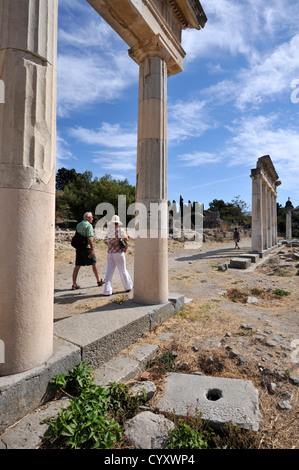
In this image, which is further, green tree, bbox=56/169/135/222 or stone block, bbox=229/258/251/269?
green tree, bbox=56/169/135/222

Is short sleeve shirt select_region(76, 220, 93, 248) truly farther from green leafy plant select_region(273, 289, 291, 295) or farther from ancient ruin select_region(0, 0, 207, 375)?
green leafy plant select_region(273, 289, 291, 295)

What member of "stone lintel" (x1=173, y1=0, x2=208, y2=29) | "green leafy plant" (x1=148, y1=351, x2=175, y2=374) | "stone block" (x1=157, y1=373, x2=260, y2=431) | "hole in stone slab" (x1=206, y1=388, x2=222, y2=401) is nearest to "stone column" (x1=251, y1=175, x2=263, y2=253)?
"stone lintel" (x1=173, y1=0, x2=208, y2=29)

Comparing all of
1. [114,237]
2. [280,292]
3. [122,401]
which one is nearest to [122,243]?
[114,237]

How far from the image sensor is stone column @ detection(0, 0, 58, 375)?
214cm

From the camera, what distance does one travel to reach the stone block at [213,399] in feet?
6.82

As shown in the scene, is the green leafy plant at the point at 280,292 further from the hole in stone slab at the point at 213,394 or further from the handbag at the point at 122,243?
the hole in stone slab at the point at 213,394

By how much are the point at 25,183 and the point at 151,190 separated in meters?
2.47

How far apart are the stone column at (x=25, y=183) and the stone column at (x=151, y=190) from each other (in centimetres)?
217

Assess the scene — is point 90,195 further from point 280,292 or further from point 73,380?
point 73,380

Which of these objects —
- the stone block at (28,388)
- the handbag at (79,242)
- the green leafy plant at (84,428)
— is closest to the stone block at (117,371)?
the stone block at (28,388)

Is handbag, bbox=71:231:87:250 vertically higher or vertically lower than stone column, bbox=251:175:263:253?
lower

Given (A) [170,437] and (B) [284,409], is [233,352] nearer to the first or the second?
(B) [284,409]

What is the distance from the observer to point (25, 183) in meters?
2.22
